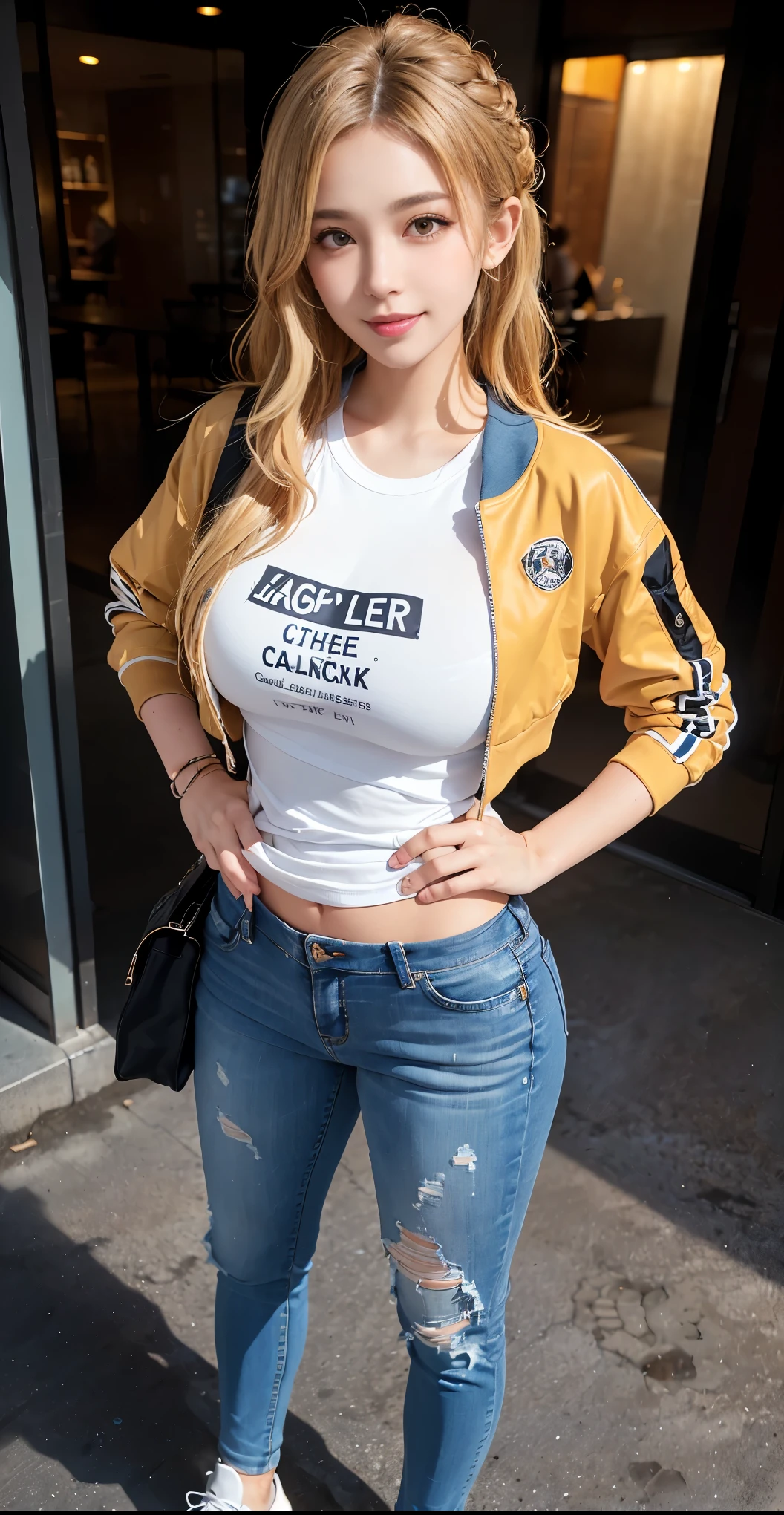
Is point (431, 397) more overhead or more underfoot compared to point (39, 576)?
more overhead

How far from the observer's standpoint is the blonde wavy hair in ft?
4.32

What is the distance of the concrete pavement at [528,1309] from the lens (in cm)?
206

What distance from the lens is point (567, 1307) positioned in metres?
2.41

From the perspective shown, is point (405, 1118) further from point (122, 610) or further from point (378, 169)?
point (378, 169)

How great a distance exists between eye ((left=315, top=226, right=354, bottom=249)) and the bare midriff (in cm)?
84

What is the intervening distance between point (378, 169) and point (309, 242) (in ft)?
0.40

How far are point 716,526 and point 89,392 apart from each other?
8.89 ft

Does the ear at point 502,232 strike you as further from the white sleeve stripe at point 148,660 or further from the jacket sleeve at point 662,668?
the white sleeve stripe at point 148,660

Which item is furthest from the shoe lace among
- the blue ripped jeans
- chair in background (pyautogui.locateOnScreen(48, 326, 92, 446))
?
chair in background (pyautogui.locateOnScreen(48, 326, 92, 446))

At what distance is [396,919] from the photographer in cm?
147

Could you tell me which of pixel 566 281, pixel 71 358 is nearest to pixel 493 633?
pixel 71 358

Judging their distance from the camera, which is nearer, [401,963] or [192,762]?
[401,963]

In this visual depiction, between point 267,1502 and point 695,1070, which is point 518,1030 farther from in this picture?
point 695,1070

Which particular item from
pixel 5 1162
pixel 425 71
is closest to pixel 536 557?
pixel 425 71
